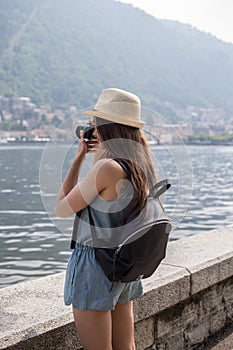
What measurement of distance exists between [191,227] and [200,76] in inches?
4944

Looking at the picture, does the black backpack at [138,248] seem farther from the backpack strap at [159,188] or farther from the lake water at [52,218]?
the lake water at [52,218]

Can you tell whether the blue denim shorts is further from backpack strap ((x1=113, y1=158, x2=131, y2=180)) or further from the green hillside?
the green hillside

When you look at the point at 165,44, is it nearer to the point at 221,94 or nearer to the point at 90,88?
the point at 221,94

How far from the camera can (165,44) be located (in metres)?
155

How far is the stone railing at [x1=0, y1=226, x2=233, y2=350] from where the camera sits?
2.87 meters

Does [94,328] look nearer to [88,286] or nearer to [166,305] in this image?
[88,286]

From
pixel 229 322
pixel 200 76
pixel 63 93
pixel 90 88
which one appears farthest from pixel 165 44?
pixel 229 322

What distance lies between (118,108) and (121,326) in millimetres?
1007

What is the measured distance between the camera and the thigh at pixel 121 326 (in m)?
2.73

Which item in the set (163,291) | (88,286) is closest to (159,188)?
(88,286)

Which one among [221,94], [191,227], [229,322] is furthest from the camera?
[221,94]

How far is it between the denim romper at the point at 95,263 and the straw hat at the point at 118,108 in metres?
0.30

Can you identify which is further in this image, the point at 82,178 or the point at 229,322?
the point at 229,322

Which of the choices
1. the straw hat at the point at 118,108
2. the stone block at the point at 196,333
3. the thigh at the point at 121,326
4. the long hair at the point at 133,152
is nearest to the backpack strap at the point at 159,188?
the long hair at the point at 133,152
